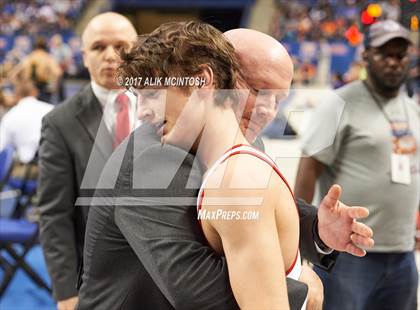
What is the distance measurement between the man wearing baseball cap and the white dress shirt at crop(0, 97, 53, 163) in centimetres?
299

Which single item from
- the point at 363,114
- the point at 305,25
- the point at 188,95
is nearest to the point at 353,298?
the point at 363,114

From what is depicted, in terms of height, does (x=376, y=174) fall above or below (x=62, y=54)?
above

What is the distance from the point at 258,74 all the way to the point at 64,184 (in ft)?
3.28

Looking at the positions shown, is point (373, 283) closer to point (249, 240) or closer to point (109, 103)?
point (109, 103)

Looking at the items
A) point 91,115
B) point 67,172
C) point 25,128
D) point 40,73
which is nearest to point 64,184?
point 67,172

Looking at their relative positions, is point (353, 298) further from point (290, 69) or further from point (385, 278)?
point (290, 69)

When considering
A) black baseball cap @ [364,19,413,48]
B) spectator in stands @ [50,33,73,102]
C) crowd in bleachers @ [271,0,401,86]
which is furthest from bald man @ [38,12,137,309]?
spectator in stands @ [50,33,73,102]

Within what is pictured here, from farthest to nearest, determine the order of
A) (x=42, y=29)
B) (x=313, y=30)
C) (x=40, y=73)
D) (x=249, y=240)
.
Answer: (x=42, y=29) < (x=313, y=30) < (x=40, y=73) < (x=249, y=240)

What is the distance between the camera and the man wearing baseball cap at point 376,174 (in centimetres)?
222

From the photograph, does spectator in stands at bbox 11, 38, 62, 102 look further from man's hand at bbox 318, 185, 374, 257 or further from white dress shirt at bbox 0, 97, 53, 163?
man's hand at bbox 318, 185, 374, 257

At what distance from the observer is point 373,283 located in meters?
2.20

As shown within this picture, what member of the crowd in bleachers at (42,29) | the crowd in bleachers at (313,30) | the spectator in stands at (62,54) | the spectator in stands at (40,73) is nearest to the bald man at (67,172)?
the spectator in stands at (40,73)

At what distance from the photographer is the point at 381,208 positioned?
88.2 inches

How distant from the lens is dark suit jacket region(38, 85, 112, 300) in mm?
1945
